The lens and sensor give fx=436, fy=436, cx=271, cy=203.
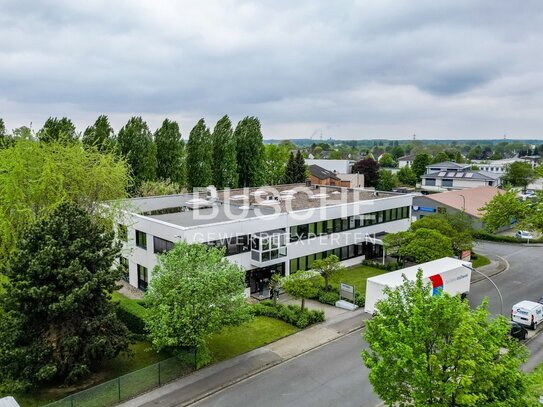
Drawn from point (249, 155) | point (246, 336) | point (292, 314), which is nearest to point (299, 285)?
point (292, 314)

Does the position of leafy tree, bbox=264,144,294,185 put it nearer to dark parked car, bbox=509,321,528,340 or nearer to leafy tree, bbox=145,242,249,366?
dark parked car, bbox=509,321,528,340

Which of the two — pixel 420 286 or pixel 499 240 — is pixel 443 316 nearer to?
pixel 420 286

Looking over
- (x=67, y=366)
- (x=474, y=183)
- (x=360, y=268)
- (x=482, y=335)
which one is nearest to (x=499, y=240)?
(x=360, y=268)

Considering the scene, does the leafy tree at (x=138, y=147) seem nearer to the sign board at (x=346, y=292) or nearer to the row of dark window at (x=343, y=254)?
the row of dark window at (x=343, y=254)

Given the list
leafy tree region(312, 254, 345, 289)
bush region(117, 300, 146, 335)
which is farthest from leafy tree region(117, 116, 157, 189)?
leafy tree region(312, 254, 345, 289)

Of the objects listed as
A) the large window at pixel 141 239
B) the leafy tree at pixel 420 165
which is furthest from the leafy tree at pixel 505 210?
the leafy tree at pixel 420 165

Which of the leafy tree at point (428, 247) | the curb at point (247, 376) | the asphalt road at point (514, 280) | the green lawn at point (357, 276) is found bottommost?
the curb at point (247, 376)
